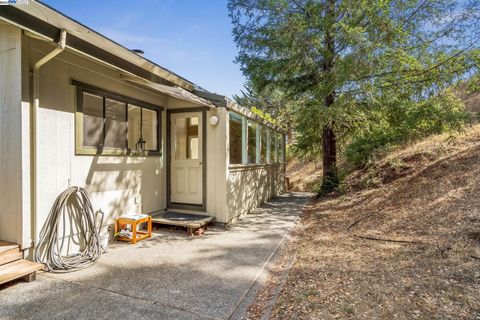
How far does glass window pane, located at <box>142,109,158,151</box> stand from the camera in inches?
212

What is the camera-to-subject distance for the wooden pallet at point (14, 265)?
2863mm

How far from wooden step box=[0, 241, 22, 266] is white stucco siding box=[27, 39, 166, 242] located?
373 mm

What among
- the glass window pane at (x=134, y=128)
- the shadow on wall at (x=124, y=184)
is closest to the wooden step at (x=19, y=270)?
A: the shadow on wall at (x=124, y=184)

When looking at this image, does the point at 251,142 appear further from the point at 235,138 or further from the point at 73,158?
the point at 73,158

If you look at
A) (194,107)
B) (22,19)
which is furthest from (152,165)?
(22,19)

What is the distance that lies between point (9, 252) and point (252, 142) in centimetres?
565

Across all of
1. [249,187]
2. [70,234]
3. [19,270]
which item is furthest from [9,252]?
[249,187]

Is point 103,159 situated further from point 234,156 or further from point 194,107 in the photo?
point 234,156

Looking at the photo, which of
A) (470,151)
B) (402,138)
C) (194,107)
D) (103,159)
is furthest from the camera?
(402,138)

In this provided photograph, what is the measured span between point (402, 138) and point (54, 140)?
29.2 ft

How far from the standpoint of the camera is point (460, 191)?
5.25 m

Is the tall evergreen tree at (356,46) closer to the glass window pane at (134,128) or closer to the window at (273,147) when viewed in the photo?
the window at (273,147)

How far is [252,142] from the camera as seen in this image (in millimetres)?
7586

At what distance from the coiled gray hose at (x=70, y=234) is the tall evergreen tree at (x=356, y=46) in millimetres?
5388
